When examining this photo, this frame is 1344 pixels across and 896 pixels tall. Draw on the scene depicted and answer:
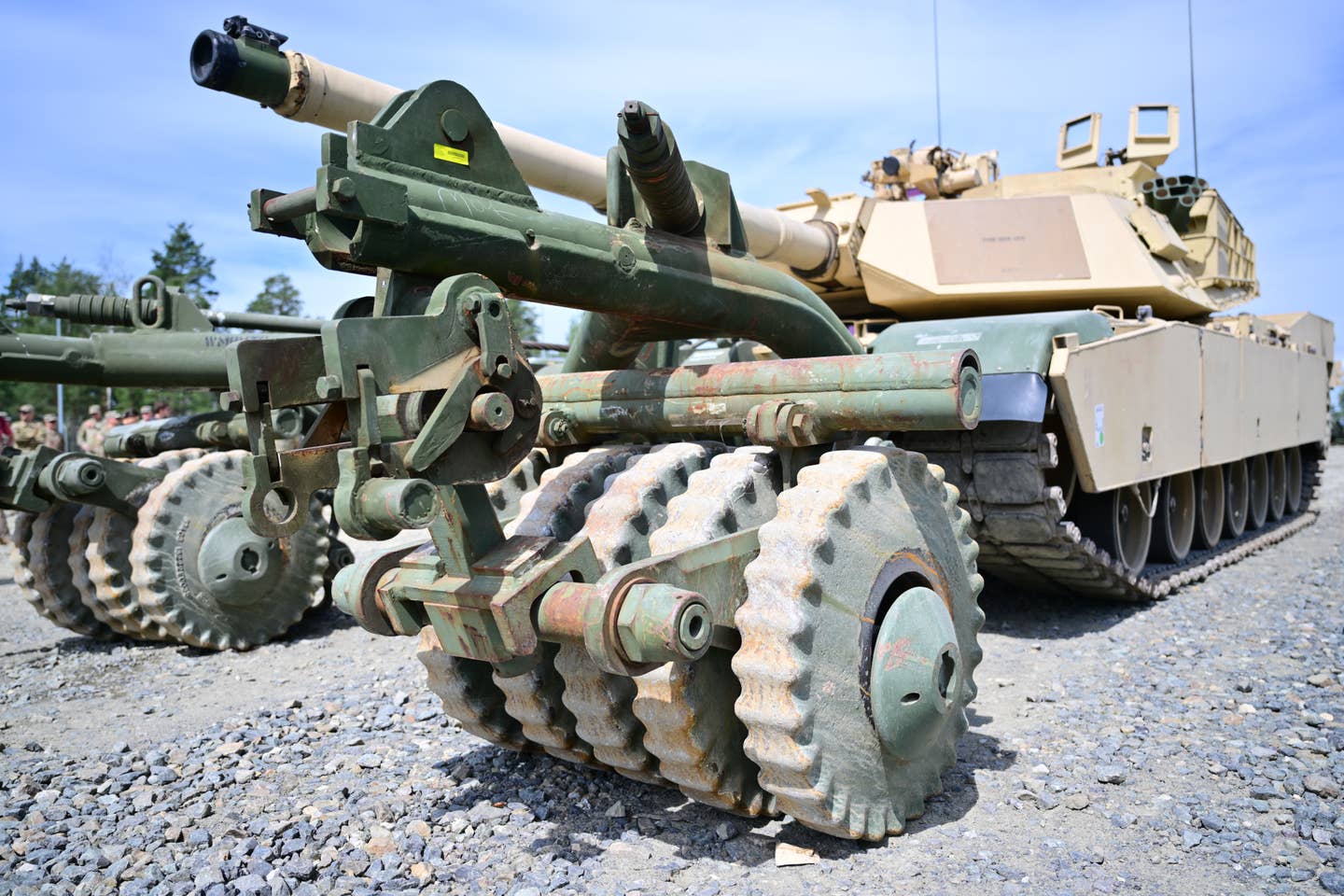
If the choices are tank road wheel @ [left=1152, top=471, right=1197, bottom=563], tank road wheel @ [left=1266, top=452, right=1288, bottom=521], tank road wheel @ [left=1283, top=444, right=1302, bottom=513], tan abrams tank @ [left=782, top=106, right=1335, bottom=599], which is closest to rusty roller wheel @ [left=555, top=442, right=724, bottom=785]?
tan abrams tank @ [left=782, top=106, right=1335, bottom=599]

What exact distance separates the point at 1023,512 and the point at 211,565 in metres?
4.77

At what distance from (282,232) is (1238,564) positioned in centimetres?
801

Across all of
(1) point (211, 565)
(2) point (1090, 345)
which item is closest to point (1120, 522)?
(2) point (1090, 345)

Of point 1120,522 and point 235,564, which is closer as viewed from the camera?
point 235,564

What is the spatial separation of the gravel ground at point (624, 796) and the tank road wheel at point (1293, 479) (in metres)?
6.05

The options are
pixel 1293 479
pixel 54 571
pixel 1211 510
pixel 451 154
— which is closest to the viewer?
pixel 451 154

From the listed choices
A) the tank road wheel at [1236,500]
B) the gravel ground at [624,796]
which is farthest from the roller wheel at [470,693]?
the tank road wheel at [1236,500]

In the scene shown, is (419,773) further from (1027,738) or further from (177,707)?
(1027,738)

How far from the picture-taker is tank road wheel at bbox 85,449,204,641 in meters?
6.47

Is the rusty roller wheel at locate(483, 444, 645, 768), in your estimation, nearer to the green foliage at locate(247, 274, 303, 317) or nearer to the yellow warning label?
the yellow warning label

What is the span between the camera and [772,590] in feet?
9.88

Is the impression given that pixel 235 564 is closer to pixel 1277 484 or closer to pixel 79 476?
pixel 79 476

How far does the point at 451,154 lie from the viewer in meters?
3.02

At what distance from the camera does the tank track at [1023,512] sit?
539 cm
